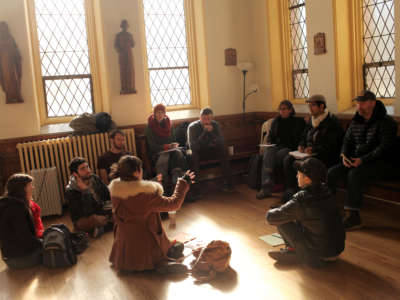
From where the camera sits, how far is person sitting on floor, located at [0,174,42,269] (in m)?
3.72

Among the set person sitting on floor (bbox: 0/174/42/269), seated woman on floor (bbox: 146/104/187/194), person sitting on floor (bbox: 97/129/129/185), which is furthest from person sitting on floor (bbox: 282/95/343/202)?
person sitting on floor (bbox: 0/174/42/269)

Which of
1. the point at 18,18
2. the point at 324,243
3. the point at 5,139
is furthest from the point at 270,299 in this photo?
the point at 18,18

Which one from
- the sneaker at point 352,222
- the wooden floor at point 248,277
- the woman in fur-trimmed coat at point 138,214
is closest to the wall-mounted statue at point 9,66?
the wooden floor at point 248,277

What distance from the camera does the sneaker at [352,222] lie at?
425 cm

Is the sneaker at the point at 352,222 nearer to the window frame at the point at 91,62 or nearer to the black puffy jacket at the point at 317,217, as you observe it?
the black puffy jacket at the point at 317,217

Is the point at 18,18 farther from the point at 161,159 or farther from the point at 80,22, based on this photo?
the point at 161,159

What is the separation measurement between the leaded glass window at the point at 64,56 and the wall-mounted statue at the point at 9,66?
0.64m

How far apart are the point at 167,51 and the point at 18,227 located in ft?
13.6

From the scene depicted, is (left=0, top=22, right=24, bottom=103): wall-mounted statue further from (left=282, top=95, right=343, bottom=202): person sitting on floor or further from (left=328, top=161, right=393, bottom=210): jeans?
(left=328, top=161, right=393, bottom=210): jeans

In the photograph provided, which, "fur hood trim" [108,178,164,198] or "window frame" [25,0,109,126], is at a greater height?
"window frame" [25,0,109,126]

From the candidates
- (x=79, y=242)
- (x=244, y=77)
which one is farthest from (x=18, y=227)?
(x=244, y=77)

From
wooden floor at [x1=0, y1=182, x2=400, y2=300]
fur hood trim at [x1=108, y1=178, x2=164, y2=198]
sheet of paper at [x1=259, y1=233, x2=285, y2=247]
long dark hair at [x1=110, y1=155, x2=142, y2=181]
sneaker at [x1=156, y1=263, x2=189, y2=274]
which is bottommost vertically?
wooden floor at [x1=0, y1=182, x2=400, y2=300]

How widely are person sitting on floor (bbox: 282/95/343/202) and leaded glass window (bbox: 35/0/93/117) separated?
319 cm

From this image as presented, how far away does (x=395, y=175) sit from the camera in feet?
15.0
